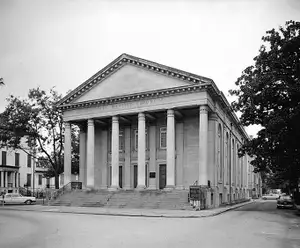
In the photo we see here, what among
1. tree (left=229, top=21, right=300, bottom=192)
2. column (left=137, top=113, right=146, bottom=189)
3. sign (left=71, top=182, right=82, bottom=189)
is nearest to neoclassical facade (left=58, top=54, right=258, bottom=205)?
column (left=137, top=113, right=146, bottom=189)

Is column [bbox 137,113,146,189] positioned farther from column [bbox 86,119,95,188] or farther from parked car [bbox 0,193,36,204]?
parked car [bbox 0,193,36,204]

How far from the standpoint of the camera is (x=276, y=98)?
27500 mm

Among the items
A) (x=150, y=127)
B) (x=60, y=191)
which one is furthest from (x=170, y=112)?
(x=60, y=191)

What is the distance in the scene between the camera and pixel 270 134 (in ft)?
89.0

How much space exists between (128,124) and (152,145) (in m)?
3.91

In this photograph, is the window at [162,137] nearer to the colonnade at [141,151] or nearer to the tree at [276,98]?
the colonnade at [141,151]

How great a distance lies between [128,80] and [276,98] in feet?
48.9

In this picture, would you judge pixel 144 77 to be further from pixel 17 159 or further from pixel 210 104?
pixel 17 159

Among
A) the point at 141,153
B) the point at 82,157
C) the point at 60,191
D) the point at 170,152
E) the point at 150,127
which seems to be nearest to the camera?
the point at 170,152

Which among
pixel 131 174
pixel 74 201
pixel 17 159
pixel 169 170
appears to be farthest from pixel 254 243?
pixel 17 159

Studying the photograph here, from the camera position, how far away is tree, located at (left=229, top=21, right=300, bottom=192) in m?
25.7

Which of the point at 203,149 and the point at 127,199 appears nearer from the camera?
the point at 203,149

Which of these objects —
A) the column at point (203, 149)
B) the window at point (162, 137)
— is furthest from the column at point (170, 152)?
the window at point (162, 137)

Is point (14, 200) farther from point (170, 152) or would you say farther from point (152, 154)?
point (170, 152)
